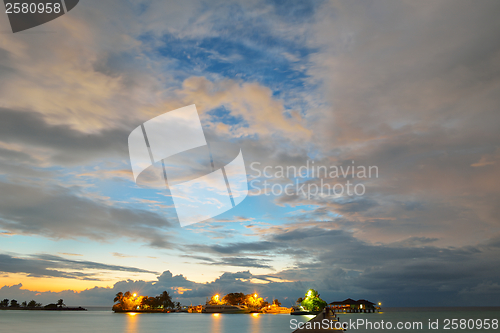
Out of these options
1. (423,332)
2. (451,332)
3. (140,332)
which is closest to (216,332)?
(140,332)

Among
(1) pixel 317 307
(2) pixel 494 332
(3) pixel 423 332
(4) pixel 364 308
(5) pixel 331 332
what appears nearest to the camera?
(5) pixel 331 332

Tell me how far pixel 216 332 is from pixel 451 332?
6098 cm

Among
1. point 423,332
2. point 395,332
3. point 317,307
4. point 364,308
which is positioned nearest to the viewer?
point 395,332

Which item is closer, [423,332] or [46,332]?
[423,332]

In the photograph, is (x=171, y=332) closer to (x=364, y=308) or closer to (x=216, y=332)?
(x=216, y=332)

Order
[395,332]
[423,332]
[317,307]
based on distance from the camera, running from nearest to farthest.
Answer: [395,332] < [423,332] < [317,307]

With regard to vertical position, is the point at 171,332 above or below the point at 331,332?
below

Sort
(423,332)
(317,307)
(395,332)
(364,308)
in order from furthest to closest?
(364,308)
(317,307)
(423,332)
(395,332)

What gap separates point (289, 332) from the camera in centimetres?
8150

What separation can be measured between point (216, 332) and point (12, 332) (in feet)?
180

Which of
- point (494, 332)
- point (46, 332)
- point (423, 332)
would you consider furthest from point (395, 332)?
point (46, 332)

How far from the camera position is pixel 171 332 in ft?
289

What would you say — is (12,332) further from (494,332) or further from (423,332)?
(494,332)

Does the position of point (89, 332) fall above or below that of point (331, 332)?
below
